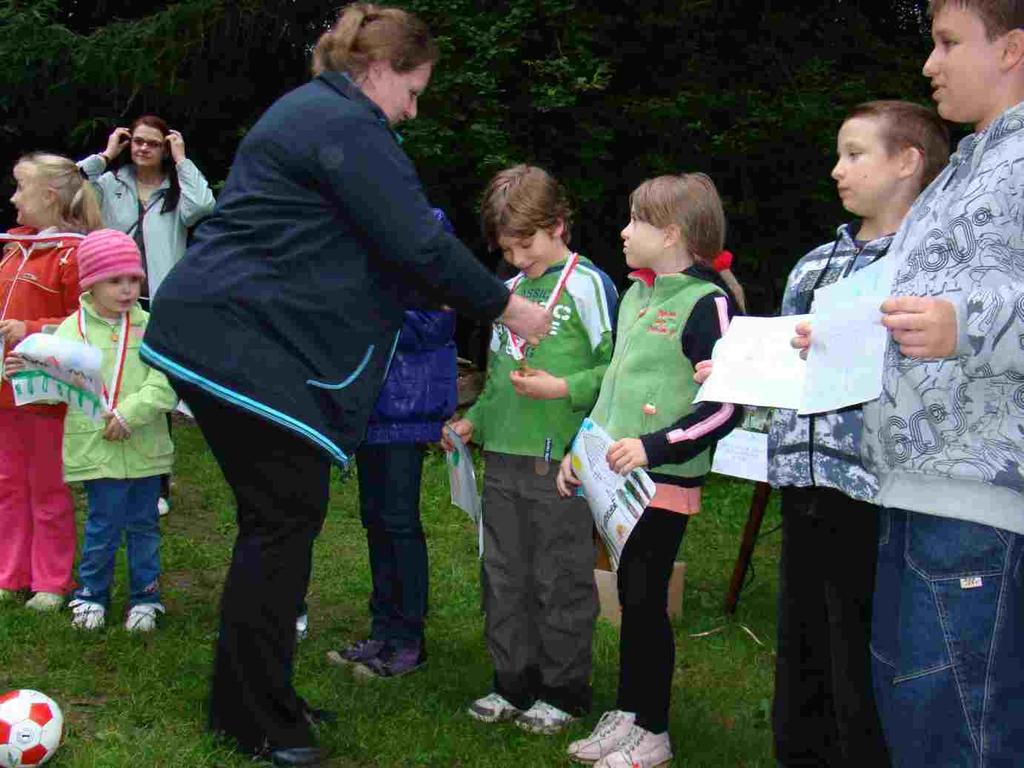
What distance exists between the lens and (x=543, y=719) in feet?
12.1

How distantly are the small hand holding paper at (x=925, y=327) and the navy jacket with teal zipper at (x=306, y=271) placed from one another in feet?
4.32

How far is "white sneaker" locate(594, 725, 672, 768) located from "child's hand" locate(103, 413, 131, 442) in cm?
218

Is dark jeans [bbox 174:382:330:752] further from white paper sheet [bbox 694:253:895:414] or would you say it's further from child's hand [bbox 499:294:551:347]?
white paper sheet [bbox 694:253:895:414]

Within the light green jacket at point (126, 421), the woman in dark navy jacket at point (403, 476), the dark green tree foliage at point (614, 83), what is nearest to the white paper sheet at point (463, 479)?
the woman in dark navy jacket at point (403, 476)

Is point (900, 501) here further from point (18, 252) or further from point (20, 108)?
point (20, 108)

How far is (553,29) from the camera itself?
8328 millimetres

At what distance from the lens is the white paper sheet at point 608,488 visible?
313cm

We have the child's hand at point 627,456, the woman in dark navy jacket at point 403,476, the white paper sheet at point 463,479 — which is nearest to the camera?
the child's hand at point 627,456

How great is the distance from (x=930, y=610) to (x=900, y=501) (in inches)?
8.3

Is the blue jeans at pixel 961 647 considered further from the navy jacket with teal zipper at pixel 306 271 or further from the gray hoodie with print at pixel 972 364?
the navy jacket with teal zipper at pixel 306 271

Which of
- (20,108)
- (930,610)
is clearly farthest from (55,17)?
(930,610)

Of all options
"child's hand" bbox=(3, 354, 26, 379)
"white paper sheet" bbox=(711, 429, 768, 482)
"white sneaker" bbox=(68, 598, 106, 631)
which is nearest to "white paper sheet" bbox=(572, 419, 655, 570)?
"white paper sheet" bbox=(711, 429, 768, 482)

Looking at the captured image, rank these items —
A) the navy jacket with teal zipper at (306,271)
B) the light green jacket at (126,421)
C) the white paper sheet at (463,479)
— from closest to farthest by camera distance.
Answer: the navy jacket with teal zipper at (306,271) < the white paper sheet at (463,479) < the light green jacket at (126,421)

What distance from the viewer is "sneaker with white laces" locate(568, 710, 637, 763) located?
339 centimetres
